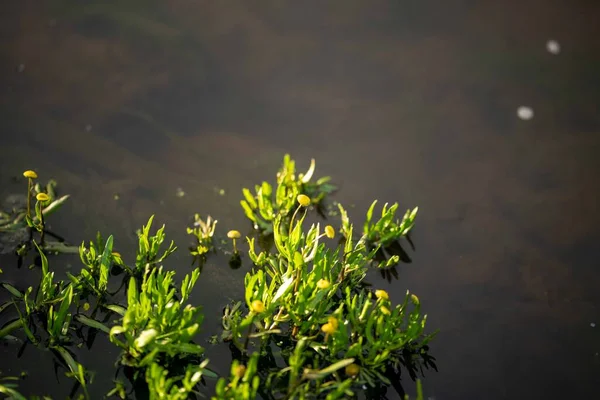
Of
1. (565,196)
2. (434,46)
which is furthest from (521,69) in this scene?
(565,196)

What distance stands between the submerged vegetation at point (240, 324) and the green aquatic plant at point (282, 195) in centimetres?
17

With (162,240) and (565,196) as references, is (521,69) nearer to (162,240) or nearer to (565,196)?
(565,196)

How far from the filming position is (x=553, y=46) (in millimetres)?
3627

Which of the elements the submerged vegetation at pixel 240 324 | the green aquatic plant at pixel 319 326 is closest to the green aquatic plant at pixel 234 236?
the submerged vegetation at pixel 240 324

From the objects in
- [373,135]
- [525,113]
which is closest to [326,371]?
[373,135]

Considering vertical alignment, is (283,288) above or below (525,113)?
below

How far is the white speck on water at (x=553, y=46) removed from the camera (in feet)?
11.8

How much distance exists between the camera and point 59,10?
3.58 metres

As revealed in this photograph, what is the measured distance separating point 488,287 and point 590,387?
501 mm

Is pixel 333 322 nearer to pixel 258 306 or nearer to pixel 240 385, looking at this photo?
pixel 258 306

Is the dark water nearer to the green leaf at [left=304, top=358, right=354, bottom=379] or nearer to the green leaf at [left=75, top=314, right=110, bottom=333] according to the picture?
the green leaf at [left=75, top=314, right=110, bottom=333]

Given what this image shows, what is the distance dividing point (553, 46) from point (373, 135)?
1.17m

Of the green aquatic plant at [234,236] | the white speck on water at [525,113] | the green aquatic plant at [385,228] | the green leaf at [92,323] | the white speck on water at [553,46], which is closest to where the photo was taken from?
the green leaf at [92,323]

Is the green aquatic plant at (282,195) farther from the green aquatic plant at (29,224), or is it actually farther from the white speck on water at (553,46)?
the white speck on water at (553,46)
